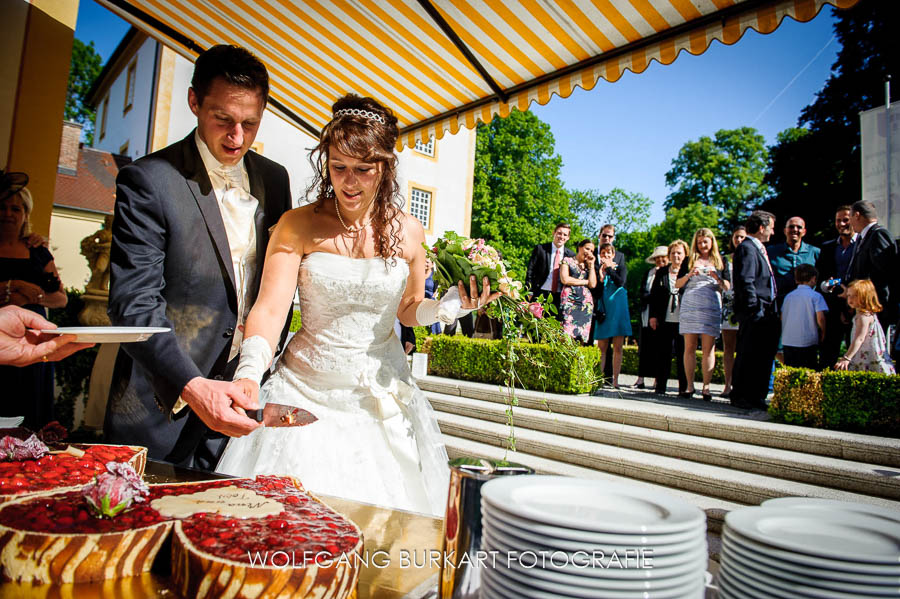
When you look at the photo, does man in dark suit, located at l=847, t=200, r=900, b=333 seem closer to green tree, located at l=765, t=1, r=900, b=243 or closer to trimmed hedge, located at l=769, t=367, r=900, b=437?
trimmed hedge, located at l=769, t=367, r=900, b=437

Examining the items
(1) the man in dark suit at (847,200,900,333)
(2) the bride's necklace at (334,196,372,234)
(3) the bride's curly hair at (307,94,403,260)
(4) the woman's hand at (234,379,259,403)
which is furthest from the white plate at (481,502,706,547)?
(1) the man in dark suit at (847,200,900,333)

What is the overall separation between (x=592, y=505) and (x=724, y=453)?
5453 mm

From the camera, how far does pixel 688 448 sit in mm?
5734

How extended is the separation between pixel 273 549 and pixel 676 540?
0.68 metres

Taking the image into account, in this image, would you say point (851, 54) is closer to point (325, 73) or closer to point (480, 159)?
point (480, 159)

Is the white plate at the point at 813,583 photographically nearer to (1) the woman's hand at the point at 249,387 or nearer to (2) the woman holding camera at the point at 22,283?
(1) the woman's hand at the point at 249,387

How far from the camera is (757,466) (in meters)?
5.28

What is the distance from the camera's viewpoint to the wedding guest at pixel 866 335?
622 cm

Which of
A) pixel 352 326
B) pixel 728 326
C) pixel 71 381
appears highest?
pixel 728 326

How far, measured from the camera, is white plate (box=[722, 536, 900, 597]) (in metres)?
0.65

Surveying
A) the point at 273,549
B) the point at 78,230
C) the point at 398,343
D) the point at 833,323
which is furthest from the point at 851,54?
the point at 78,230

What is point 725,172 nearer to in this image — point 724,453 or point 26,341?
point 724,453

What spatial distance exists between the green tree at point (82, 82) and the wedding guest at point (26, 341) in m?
36.8

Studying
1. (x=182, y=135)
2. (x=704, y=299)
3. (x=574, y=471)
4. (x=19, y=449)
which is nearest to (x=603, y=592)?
(x=19, y=449)
